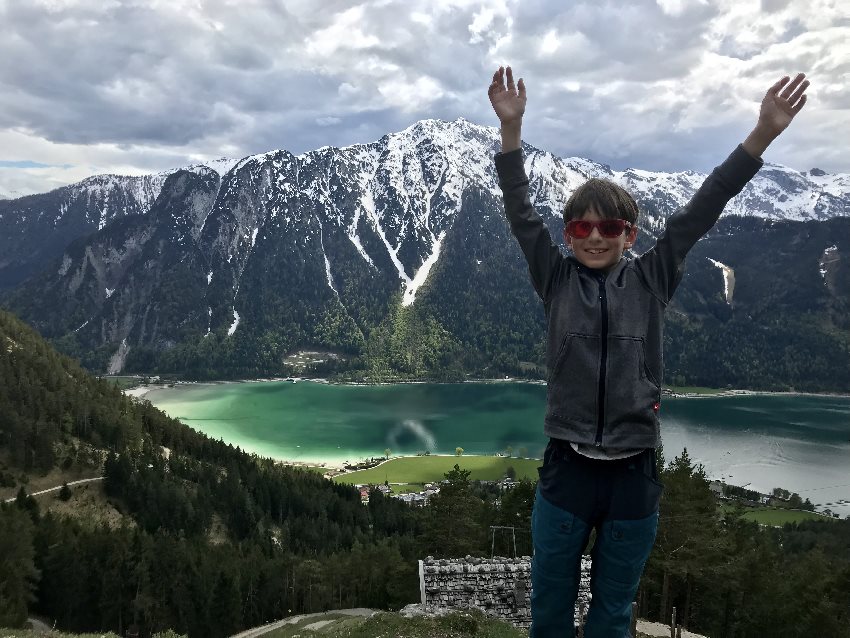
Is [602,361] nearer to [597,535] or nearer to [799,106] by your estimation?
[597,535]

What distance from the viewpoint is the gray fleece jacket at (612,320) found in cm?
340

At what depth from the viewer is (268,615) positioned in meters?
40.3

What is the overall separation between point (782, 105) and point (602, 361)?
211cm

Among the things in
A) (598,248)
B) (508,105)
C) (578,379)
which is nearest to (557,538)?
(578,379)

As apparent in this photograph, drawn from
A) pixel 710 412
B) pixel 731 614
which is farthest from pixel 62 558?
pixel 710 412

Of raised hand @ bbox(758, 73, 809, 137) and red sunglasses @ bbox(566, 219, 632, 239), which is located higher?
raised hand @ bbox(758, 73, 809, 137)

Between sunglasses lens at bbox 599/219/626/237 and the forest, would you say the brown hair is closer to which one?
sunglasses lens at bbox 599/219/626/237

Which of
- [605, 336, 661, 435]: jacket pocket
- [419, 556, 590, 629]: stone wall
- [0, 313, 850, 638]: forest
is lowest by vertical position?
[0, 313, 850, 638]: forest

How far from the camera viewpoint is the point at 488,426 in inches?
5187

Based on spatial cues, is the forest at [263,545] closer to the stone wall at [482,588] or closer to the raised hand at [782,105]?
the stone wall at [482,588]

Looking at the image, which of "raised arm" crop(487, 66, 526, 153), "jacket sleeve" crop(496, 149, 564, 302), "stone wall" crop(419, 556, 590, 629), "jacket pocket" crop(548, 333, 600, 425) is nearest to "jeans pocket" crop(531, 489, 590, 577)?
"jacket pocket" crop(548, 333, 600, 425)

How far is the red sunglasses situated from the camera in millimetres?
3760

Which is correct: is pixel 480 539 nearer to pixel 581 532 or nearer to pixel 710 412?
pixel 581 532

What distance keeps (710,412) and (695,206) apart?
Answer: 16590cm
